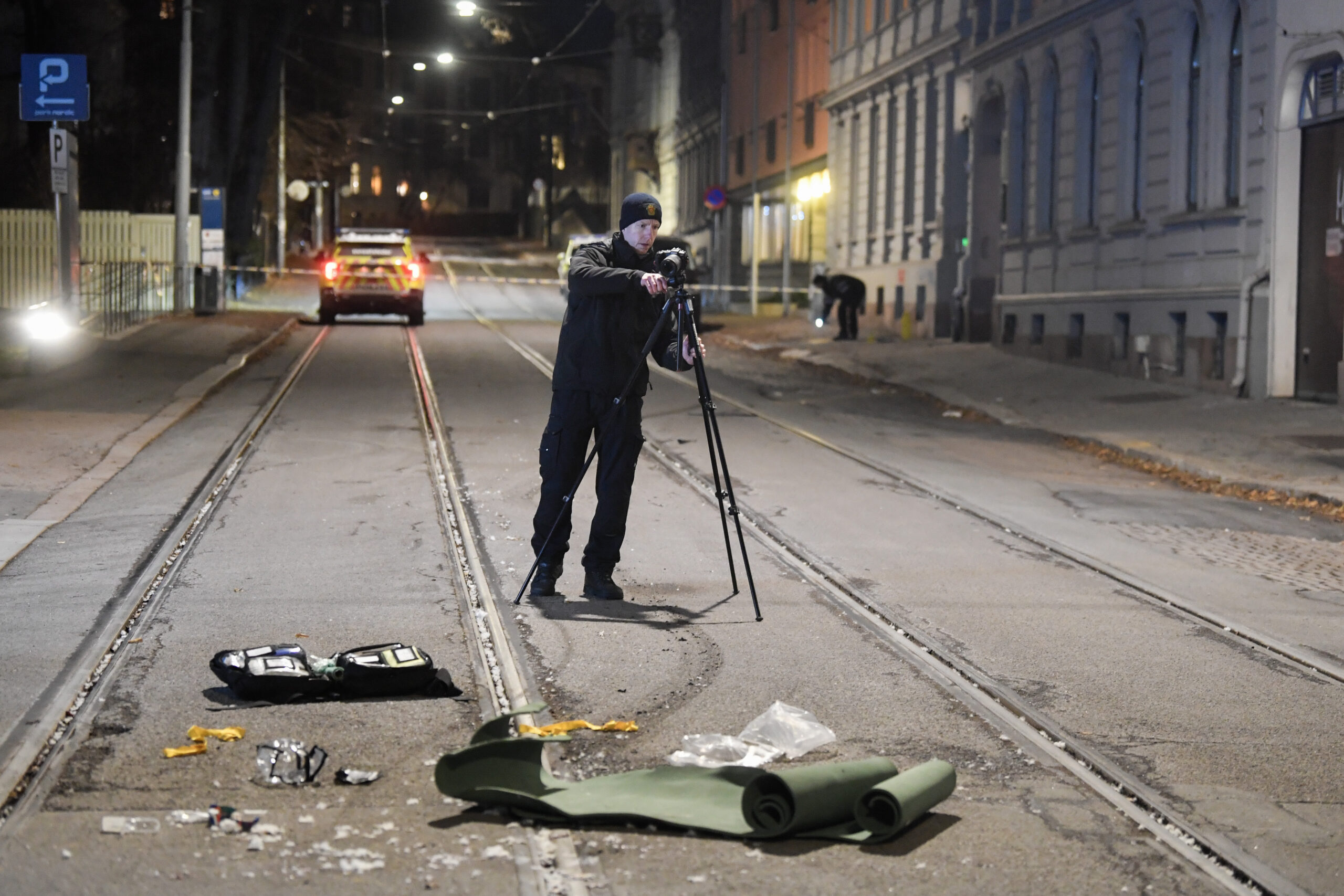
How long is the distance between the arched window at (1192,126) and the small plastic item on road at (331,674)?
1849 centimetres

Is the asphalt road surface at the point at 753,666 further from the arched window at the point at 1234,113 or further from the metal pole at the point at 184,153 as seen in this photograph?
the metal pole at the point at 184,153

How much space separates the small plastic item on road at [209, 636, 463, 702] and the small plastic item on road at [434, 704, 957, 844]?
3.71 feet

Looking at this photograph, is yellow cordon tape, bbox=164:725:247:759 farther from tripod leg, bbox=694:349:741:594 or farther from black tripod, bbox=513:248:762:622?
tripod leg, bbox=694:349:741:594

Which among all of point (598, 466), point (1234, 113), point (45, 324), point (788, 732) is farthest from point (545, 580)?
point (45, 324)

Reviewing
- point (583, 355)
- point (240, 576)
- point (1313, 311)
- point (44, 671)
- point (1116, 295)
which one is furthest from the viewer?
point (1116, 295)

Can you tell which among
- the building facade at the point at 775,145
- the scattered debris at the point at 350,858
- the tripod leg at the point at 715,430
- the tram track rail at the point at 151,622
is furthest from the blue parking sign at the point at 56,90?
the building facade at the point at 775,145

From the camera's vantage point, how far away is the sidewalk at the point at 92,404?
40.6 ft

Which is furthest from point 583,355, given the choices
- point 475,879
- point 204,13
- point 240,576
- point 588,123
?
point 588,123

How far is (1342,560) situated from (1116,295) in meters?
14.8

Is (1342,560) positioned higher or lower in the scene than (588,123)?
lower

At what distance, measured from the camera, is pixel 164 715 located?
611cm

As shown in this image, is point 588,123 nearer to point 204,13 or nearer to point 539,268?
point 539,268

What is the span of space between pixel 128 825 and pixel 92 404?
48.6 ft

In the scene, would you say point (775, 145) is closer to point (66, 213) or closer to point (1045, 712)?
point (66, 213)
